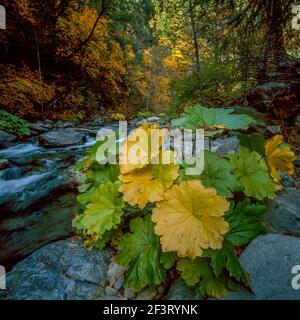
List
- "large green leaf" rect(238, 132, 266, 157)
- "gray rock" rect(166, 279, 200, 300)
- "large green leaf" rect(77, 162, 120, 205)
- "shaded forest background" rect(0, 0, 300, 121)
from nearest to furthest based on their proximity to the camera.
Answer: "gray rock" rect(166, 279, 200, 300) → "large green leaf" rect(238, 132, 266, 157) → "large green leaf" rect(77, 162, 120, 205) → "shaded forest background" rect(0, 0, 300, 121)

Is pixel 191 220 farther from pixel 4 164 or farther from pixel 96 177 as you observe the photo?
pixel 4 164

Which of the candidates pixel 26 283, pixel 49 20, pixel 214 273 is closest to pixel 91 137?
pixel 49 20

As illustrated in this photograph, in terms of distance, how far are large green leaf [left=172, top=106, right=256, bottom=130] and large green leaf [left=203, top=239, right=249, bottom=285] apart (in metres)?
0.95

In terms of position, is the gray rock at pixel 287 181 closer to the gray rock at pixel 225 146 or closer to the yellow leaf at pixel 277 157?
the gray rock at pixel 225 146

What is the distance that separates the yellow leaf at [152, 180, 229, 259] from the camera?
1.49 meters

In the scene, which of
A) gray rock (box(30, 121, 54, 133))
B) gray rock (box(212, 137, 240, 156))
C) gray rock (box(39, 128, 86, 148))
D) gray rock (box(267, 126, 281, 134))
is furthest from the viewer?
gray rock (box(30, 121, 54, 133))

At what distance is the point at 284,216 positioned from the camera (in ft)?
6.77

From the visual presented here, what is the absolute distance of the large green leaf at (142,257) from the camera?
70.7 inches

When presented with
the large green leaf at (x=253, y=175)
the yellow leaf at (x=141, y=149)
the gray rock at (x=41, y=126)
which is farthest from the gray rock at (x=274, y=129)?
the gray rock at (x=41, y=126)

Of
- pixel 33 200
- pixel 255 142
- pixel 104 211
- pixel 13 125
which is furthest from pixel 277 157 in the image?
pixel 13 125

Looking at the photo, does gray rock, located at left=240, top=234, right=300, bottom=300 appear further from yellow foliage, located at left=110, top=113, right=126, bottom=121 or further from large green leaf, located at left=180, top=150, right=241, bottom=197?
yellow foliage, located at left=110, top=113, right=126, bottom=121

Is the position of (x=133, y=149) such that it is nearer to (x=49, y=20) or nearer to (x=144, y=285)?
(x=144, y=285)

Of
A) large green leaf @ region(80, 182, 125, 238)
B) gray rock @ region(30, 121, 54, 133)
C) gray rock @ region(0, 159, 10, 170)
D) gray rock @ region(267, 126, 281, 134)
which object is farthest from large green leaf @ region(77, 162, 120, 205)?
gray rock @ region(30, 121, 54, 133)
